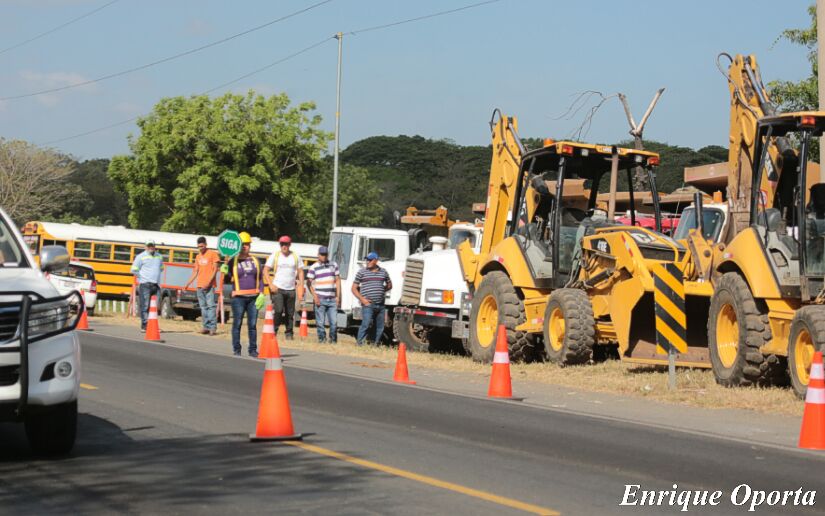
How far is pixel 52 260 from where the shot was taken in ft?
30.4

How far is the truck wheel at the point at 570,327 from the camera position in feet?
56.3

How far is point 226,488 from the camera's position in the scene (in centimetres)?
770

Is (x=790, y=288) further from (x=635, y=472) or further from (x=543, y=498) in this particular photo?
(x=543, y=498)

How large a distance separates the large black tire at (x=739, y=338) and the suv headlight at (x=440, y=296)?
727cm

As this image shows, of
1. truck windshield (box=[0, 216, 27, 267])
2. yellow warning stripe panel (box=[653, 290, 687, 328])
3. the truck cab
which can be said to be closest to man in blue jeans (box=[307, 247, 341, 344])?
the truck cab

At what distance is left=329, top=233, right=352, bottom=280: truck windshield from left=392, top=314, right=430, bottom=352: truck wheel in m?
4.72

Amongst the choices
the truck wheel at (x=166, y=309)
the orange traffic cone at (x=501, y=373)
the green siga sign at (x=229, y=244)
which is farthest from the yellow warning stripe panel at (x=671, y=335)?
the truck wheel at (x=166, y=309)

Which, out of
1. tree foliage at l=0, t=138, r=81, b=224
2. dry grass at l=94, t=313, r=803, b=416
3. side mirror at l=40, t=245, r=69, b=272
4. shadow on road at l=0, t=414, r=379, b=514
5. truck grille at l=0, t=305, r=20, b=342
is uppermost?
tree foliage at l=0, t=138, r=81, b=224

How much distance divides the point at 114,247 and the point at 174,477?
4011cm

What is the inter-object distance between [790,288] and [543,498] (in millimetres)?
7371

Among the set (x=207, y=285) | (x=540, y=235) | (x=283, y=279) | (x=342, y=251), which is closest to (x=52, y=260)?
(x=540, y=235)

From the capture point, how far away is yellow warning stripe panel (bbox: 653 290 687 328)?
15.5 m

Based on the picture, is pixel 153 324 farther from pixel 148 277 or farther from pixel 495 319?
pixel 495 319

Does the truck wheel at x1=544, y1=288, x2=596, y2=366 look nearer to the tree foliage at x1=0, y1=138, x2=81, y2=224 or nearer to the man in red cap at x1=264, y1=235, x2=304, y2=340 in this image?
the man in red cap at x1=264, y1=235, x2=304, y2=340
